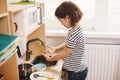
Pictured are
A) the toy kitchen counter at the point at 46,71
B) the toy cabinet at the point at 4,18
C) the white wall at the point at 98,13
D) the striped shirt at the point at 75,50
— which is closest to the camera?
the toy cabinet at the point at 4,18

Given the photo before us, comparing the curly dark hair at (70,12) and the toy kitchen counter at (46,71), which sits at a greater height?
the curly dark hair at (70,12)

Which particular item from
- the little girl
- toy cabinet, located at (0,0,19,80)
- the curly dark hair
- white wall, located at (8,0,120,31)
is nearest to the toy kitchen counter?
the little girl

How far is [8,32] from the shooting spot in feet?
3.52

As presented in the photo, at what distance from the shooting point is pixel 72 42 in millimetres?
1643

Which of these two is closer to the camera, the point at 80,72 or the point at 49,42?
the point at 80,72

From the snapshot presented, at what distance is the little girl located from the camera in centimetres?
166

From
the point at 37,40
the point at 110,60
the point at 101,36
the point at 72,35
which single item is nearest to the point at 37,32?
the point at 37,40

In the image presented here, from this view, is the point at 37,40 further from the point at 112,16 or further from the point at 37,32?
the point at 112,16

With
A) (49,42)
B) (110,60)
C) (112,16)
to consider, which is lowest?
(110,60)

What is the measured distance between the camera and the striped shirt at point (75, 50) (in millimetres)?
1650

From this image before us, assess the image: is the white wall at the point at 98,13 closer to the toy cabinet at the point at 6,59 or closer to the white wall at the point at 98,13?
the white wall at the point at 98,13

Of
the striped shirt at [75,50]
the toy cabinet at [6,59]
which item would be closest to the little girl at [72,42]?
the striped shirt at [75,50]

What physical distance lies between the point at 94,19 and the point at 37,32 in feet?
2.48

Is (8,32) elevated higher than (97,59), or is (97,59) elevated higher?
(8,32)
